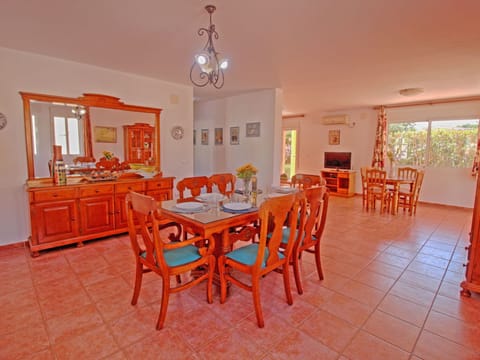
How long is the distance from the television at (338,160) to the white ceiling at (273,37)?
3.28 m

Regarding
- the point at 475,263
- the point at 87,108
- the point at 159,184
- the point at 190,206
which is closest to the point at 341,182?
the point at 475,263

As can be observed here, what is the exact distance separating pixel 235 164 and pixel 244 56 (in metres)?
2.85

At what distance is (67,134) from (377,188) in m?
5.62

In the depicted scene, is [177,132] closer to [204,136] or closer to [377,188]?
[204,136]

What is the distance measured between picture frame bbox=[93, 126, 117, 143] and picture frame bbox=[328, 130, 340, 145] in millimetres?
6010

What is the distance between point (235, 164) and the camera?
5.83m

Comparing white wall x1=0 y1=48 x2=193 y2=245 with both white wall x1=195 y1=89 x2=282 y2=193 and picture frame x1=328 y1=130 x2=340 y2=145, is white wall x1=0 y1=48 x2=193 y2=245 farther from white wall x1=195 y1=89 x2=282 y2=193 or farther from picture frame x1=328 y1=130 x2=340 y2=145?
picture frame x1=328 y1=130 x2=340 y2=145

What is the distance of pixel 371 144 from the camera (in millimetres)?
7016

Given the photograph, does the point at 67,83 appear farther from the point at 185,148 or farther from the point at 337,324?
the point at 337,324

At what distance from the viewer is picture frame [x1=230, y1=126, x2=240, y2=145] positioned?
5711mm

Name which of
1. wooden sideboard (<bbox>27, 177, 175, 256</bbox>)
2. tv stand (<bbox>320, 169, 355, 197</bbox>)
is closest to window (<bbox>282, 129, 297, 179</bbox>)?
tv stand (<bbox>320, 169, 355, 197</bbox>)

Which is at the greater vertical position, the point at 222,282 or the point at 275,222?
the point at 275,222

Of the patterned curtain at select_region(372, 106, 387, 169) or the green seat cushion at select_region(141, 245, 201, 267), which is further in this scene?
the patterned curtain at select_region(372, 106, 387, 169)

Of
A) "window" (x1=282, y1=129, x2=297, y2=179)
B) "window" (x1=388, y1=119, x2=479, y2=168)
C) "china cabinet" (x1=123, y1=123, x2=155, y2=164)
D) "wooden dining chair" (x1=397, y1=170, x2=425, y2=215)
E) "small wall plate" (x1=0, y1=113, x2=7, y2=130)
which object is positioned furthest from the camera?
"window" (x1=282, y1=129, x2=297, y2=179)
